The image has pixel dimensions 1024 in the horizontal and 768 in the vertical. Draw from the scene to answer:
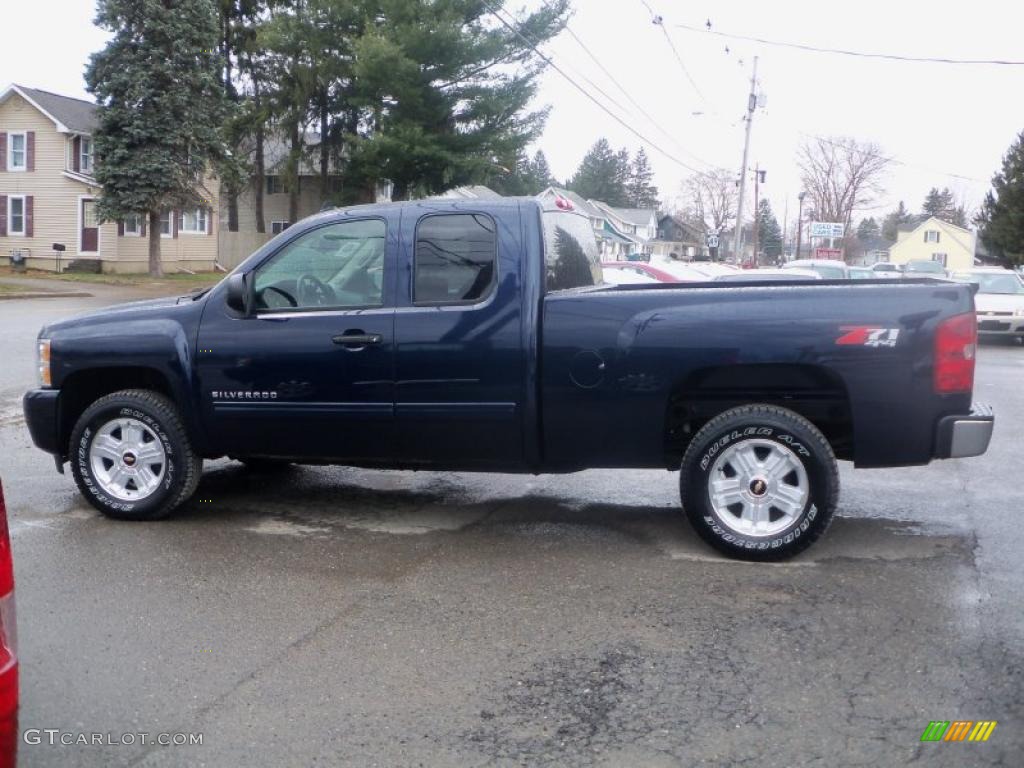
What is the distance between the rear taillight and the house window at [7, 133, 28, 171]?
41288mm

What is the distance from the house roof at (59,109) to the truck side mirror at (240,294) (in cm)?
3555

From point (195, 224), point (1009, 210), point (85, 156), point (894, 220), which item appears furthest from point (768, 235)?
point (85, 156)

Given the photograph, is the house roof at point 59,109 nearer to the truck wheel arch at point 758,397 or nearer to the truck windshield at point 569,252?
the truck windshield at point 569,252

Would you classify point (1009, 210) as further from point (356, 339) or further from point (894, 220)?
point (894, 220)

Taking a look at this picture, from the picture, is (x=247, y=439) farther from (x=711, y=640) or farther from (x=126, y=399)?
(x=711, y=640)

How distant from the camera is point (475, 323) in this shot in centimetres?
593

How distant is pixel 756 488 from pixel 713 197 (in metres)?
107

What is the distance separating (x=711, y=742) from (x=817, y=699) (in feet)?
1.83

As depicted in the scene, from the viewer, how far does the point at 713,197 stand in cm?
10919

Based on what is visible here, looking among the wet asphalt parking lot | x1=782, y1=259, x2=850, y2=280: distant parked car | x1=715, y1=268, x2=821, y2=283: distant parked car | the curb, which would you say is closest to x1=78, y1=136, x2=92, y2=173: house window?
the curb

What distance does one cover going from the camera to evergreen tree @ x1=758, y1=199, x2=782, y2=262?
120m

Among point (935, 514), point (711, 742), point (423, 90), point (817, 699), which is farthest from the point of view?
point (423, 90)

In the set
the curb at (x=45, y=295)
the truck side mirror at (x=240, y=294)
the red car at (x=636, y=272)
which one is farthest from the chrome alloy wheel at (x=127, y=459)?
the curb at (x=45, y=295)

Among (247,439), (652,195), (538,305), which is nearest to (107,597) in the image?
(247,439)
